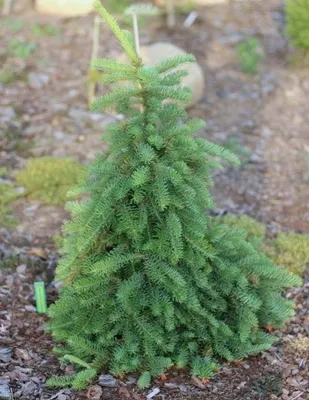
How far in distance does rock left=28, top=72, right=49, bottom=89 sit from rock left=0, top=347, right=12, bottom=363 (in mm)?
4200

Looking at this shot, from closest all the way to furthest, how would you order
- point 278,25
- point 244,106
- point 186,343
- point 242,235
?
point 186,343
point 242,235
point 244,106
point 278,25

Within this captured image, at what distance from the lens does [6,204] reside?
5777 millimetres

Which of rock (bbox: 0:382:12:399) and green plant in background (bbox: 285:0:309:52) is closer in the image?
rock (bbox: 0:382:12:399)

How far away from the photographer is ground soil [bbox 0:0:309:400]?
4.05 meters

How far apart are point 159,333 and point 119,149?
1073 millimetres

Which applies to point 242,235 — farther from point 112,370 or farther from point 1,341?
point 1,341

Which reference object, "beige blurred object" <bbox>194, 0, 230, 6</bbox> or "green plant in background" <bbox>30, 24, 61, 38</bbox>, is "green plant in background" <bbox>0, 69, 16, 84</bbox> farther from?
"beige blurred object" <bbox>194, 0, 230, 6</bbox>

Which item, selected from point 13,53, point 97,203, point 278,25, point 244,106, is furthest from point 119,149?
point 278,25

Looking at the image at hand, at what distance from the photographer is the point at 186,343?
4082 mm

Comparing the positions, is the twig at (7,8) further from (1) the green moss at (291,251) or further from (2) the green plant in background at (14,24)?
(1) the green moss at (291,251)

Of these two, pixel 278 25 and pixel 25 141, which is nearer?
pixel 25 141

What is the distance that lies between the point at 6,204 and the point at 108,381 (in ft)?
7.63

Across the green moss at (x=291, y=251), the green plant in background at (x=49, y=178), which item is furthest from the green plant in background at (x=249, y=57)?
the green moss at (x=291, y=251)

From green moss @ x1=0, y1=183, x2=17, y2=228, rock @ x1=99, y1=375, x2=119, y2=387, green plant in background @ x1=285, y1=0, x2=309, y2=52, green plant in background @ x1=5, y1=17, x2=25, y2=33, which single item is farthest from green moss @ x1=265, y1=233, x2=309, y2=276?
green plant in background @ x1=5, y1=17, x2=25, y2=33
